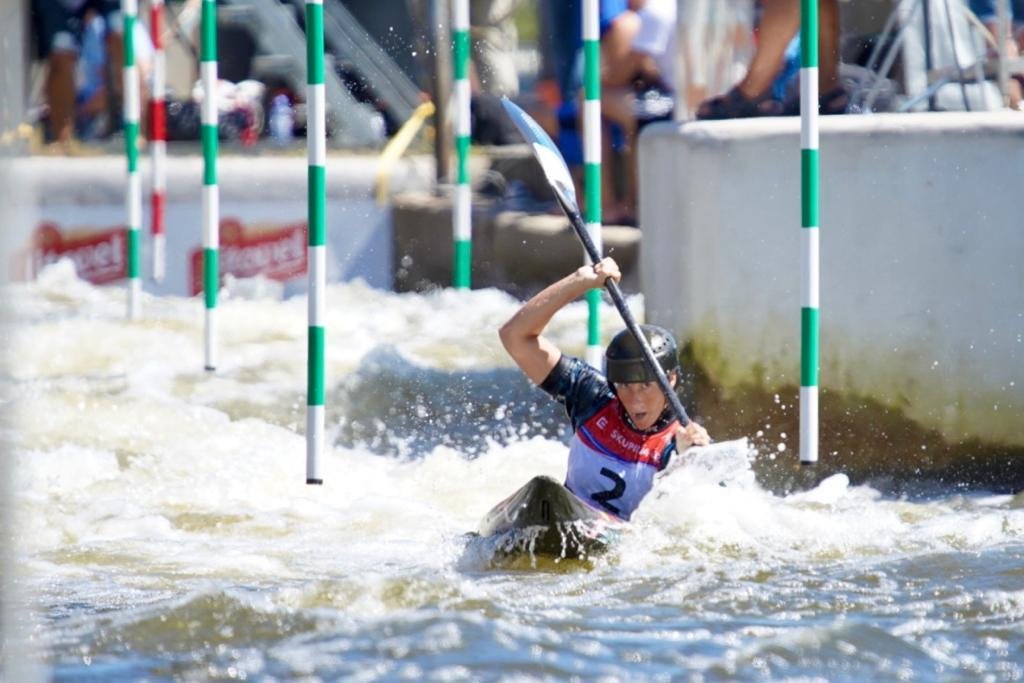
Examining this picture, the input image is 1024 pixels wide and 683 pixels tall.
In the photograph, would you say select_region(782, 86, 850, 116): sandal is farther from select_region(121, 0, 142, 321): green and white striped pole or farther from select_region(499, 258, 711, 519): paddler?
select_region(121, 0, 142, 321): green and white striped pole

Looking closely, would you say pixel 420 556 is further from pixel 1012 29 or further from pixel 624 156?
pixel 624 156

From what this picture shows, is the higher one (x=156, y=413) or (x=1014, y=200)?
(x=1014, y=200)

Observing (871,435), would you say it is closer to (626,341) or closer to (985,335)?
(985,335)

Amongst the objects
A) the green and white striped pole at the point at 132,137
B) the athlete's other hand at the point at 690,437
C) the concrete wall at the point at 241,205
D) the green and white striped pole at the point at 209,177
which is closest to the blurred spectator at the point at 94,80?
the concrete wall at the point at 241,205

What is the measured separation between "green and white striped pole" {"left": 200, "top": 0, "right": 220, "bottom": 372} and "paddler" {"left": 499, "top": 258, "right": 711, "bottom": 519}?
274 cm

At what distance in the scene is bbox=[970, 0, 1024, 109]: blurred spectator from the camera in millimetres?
6570

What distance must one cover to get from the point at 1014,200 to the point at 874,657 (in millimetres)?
2581

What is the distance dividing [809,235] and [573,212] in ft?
2.68

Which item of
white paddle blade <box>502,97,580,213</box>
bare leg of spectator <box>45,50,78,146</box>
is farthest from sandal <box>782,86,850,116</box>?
bare leg of spectator <box>45,50,78,146</box>

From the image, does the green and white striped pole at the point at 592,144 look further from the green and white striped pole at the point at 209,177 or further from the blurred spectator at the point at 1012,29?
the green and white striped pole at the point at 209,177

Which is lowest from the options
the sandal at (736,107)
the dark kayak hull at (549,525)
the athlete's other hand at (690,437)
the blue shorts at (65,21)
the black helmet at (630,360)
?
the dark kayak hull at (549,525)

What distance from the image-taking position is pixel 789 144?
6.61 m

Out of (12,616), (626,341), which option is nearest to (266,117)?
(626,341)

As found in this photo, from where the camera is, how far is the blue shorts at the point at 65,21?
12.8 m
